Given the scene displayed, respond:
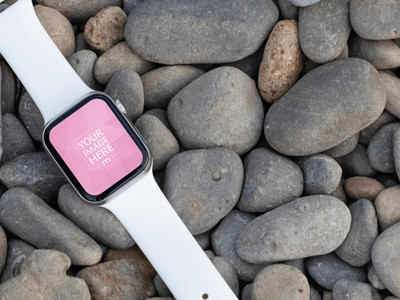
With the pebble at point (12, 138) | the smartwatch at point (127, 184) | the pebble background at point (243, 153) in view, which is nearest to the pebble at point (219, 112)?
the pebble background at point (243, 153)

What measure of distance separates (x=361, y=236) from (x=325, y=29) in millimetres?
439

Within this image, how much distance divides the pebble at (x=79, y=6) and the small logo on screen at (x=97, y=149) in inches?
14.4

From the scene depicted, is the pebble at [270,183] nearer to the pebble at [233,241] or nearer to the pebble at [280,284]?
the pebble at [233,241]

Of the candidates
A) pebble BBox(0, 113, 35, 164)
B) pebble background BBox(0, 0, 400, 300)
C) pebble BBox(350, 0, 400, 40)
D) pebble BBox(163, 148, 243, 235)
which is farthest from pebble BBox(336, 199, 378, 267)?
pebble BBox(0, 113, 35, 164)

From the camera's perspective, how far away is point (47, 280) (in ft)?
3.72

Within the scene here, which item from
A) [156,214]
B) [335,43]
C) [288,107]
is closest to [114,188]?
[156,214]

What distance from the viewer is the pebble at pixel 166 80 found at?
4.39 ft

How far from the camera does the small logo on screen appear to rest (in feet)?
3.90

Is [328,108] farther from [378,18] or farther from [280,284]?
[280,284]

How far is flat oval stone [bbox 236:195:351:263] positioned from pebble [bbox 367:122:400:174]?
14 cm

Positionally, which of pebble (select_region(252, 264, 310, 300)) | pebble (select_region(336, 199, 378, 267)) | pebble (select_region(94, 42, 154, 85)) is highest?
pebble (select_region(94, 42, 154, 85))

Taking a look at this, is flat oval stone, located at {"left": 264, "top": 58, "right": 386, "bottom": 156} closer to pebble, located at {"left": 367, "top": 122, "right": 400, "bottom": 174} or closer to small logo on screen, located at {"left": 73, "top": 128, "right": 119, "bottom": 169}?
pebble, located at {"left": 367, "top": 122, "right": 400, "bottom": 174}

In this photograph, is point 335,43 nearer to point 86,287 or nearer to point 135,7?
point 135,7

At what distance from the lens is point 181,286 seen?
1188 mm
